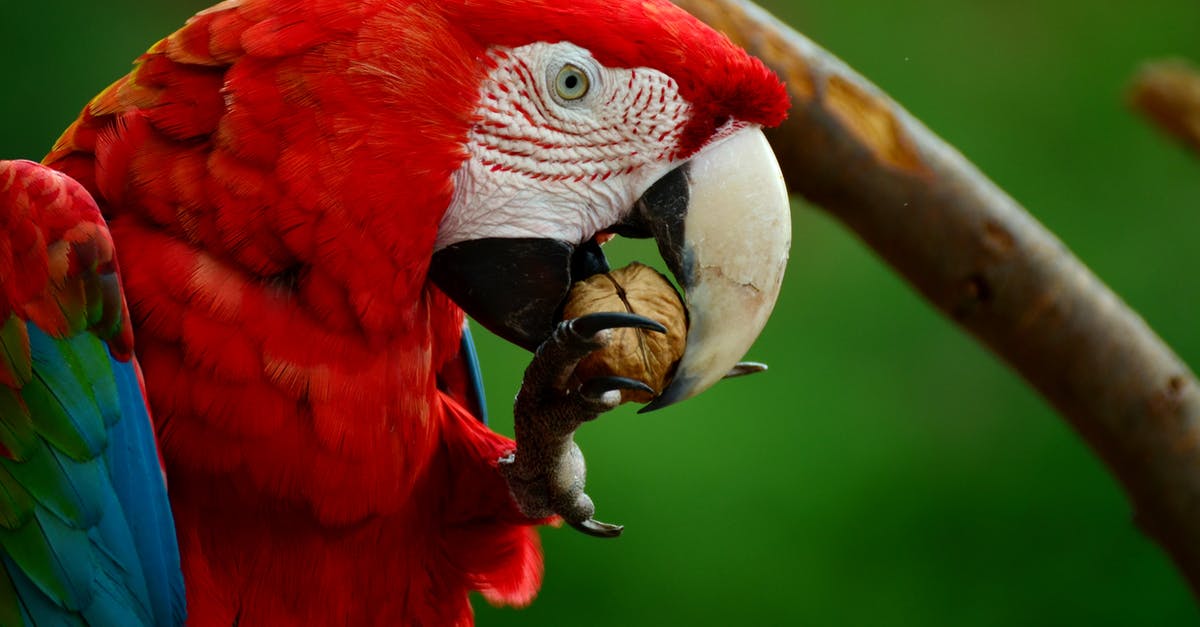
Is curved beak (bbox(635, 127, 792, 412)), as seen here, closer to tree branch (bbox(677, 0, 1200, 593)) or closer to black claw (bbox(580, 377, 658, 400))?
black claw (bbox(580, 377, 658, 400))

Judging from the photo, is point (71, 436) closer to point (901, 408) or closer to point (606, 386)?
point (606, 386)

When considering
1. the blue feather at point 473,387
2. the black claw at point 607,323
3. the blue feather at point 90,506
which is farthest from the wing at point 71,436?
the blue feather at point 473,387

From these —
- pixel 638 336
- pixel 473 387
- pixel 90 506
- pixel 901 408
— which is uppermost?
pixel 638 336

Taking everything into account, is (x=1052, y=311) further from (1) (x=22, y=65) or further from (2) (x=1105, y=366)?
(1) (x=22, y=65)

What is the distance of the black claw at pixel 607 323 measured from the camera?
1136 mm

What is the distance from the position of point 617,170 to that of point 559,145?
0.06m

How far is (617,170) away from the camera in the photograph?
125cm

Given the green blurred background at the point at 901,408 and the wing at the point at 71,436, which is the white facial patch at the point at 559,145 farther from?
the green blurred background at the point at 901,408

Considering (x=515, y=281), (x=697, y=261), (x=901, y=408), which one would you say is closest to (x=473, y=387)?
(x=515, y=281)

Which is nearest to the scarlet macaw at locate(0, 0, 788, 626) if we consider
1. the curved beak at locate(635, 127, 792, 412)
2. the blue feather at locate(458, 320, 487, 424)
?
the curved beak at locate(635, 127, 792, 412)

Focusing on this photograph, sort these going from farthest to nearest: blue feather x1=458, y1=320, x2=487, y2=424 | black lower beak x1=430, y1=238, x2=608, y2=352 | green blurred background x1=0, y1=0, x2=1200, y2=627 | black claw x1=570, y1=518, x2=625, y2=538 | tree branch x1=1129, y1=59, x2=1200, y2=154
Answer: green blurred background x1=0, y1=0, x2=1200, y2=627 < tree branch x1=1129, y1=59, x2=1200, y2=154 < blue feather x1=458, y1=320, x2=487, y2=424 < black claw x1=570, y1=518, x2=625, y2=538 < black lower beak x1=430, y1=238, x2=608, y2=352

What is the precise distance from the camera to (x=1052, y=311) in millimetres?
1836

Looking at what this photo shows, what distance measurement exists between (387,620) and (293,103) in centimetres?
64

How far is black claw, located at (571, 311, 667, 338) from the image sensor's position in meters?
1.14
